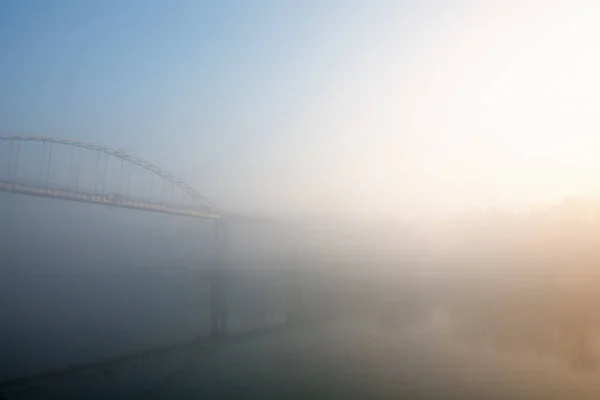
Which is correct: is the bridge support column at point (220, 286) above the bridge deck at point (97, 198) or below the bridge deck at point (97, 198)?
below

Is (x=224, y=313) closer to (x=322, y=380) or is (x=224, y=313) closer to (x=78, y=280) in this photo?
(x=322, y=380)

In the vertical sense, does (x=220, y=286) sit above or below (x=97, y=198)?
below

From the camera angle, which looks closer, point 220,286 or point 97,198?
point 97,198

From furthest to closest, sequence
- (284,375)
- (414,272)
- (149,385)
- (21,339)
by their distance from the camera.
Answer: (414,272) → (21,339) → (284,375) → (149,385)

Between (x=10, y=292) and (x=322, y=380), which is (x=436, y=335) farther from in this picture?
(x=10, y=292)

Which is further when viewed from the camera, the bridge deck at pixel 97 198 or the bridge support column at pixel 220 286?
the bridge deck at pixel 97 198

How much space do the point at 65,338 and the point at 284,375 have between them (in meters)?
4.83

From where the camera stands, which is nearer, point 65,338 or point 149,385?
point 149,385

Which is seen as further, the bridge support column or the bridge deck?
the bridge deck

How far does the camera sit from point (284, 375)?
754cm

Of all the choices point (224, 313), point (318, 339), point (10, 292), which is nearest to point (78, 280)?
point (10, 292)

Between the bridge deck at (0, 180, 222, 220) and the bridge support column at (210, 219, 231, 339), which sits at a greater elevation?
the bridge deck at (0, 180, 222, 220)

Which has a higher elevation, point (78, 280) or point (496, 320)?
point (78, 280)

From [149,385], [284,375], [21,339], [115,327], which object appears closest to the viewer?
[149,385]
